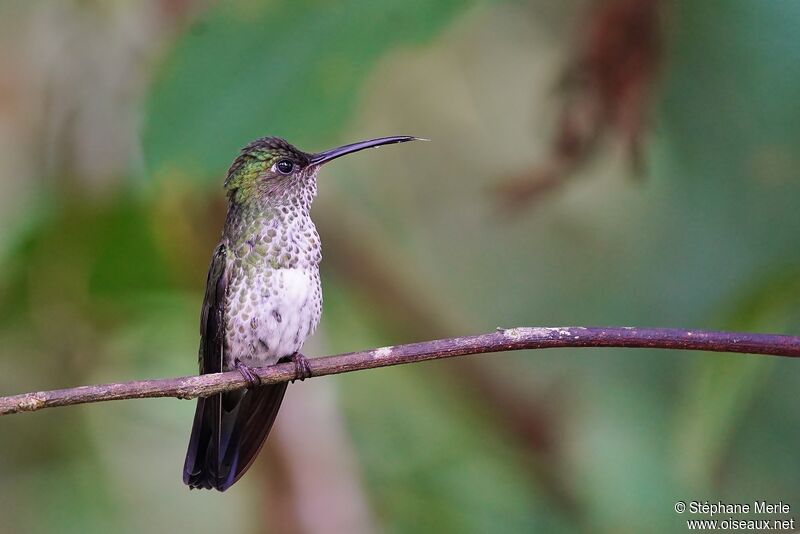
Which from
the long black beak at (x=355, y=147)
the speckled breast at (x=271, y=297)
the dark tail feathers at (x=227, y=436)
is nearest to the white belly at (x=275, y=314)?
the speckled breast at (x=271, y=297)

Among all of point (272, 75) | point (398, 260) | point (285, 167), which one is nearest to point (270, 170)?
point (285, 167)

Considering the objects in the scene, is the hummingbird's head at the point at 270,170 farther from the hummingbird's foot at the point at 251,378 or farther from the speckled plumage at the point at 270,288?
the hummingbird's foot at the point at 251,378

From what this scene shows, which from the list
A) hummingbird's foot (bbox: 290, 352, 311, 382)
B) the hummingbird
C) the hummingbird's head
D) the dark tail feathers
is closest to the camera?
hummingbird's foot (bbox: 290, 352, 311, 382)

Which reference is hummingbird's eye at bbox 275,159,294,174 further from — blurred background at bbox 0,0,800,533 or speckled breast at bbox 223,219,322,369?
speckled breast at bbox 223,219,322,369

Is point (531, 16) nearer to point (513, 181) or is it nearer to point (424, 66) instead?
point (424, 66)

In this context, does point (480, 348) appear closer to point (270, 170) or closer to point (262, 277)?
point (262, 277)

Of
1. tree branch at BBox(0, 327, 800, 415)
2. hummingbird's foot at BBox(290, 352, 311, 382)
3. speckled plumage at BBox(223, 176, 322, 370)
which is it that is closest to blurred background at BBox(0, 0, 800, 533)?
speckled plumage at BBox(223, 176, 322, 370)

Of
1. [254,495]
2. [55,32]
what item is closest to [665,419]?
[254,495]
